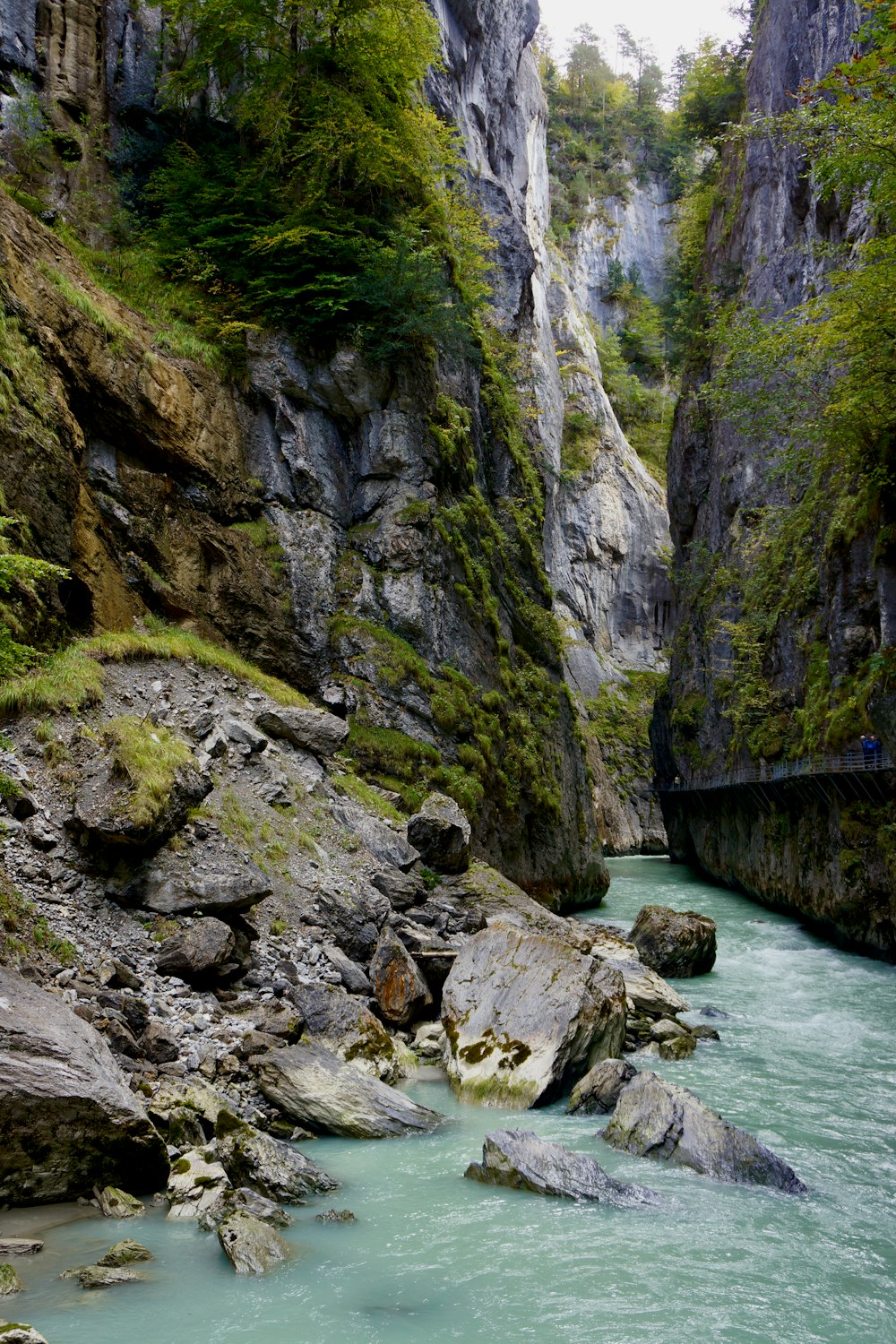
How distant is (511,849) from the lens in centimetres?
1808

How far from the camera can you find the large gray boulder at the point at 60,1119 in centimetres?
499

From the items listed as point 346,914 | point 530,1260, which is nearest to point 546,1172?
point 530,1260

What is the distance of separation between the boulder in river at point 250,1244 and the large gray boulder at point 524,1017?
11.5 ft

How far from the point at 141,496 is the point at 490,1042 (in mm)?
9590

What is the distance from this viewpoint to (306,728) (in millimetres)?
13102

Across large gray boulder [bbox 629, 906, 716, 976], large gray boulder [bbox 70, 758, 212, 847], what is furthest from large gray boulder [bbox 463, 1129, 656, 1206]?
large gray boulder [bbox 629, 906, 716, 976]

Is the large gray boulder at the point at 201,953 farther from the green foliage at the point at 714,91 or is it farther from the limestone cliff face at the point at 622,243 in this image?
the limestone cliff face at the point at 622,243

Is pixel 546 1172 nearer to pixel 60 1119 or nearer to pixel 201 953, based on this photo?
pixel 60 1119

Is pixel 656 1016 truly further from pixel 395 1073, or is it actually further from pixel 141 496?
pixel 141 496

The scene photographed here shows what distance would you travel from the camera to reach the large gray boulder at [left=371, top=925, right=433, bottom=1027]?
9469 millimetres

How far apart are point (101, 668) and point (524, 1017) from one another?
6.45 metres

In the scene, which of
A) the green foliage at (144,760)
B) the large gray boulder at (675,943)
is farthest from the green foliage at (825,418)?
the green foliage at (144,760)

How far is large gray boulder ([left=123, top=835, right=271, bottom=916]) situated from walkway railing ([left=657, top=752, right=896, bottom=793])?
11155 millimetres

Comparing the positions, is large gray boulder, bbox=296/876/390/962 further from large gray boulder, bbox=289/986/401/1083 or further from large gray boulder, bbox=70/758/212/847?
large gray boulder, bbox=70/758/212/847
